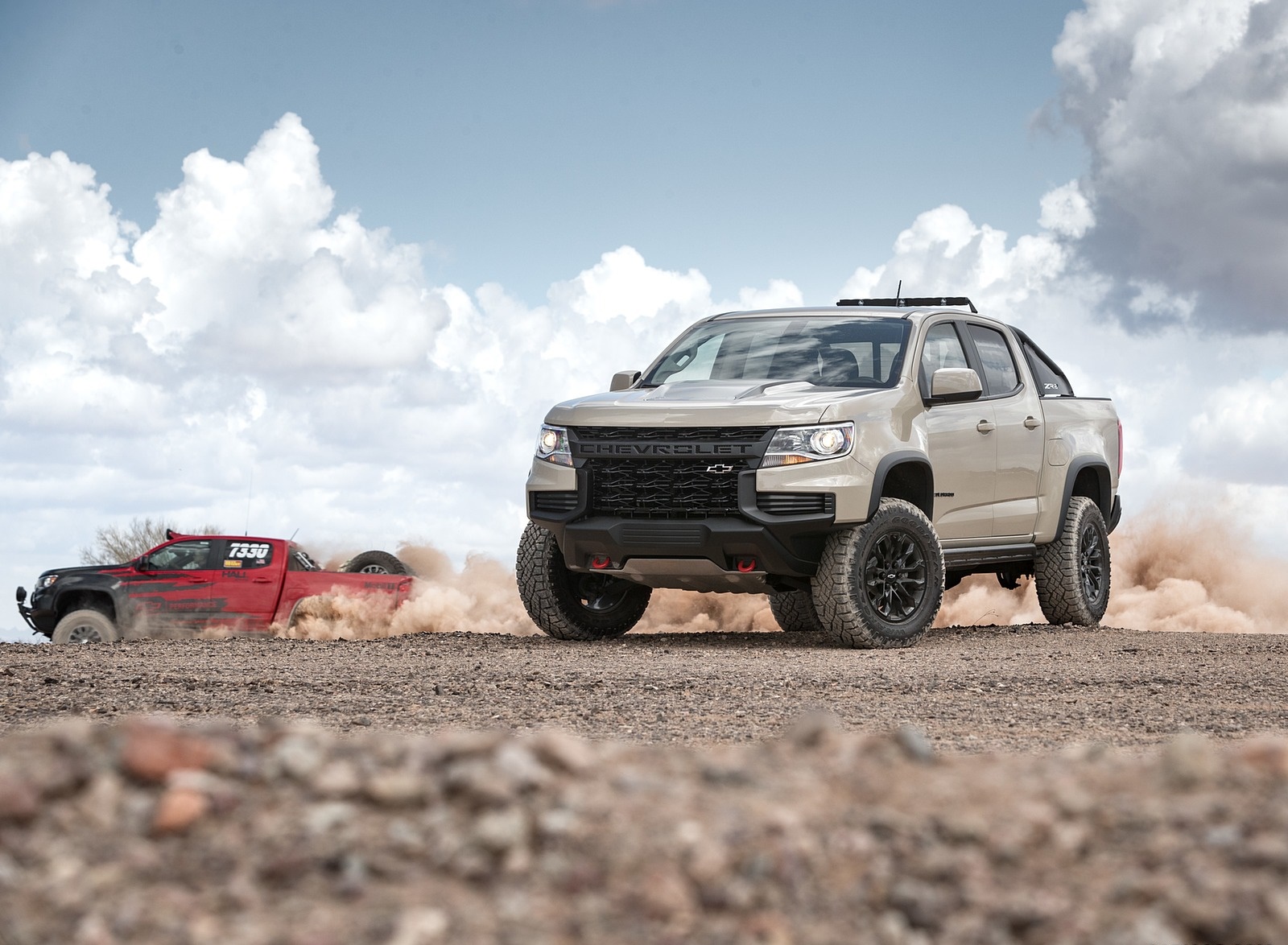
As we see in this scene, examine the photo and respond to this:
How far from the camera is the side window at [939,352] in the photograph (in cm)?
1146

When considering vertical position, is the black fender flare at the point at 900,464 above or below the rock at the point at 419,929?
above

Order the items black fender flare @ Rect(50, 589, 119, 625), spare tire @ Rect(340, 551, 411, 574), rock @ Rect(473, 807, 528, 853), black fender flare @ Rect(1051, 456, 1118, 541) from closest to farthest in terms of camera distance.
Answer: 1. rock @ Rect(473, 807, 528, 853)
2. black fender flare @ Rect(1051, 456, 1118, 541)
3. black fender flare @ Rect(50, 589, 119, 625)
4. spare tire @ Rect(340, 551, 411, 574)

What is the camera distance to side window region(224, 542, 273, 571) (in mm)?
16328

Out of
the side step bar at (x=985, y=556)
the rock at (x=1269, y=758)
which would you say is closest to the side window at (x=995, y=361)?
the side step bar at (x=985, y=556)

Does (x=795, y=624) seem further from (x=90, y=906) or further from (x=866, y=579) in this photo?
(x=90, y=906)

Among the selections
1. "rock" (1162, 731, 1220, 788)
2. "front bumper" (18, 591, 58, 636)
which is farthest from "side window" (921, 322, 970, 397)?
"front bumper" (18, 591, 58, 636)

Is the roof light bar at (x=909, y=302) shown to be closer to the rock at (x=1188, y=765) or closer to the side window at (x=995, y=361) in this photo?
the side window at (x=995, y=361)

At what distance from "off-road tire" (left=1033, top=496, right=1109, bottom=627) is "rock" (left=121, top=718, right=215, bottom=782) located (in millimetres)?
11292

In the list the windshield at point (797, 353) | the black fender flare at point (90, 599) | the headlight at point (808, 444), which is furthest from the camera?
the black fender flare at point (90, 599)

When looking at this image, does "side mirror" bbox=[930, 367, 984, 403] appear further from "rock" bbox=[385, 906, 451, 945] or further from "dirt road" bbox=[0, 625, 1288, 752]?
"rock" bbox=[385, 906, 451, 945]

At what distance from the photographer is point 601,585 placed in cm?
1245

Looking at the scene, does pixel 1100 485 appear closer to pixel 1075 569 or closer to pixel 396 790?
pixel 1075 569

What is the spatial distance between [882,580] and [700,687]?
3.04 meters

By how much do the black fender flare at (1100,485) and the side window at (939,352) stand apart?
6.36 ft
